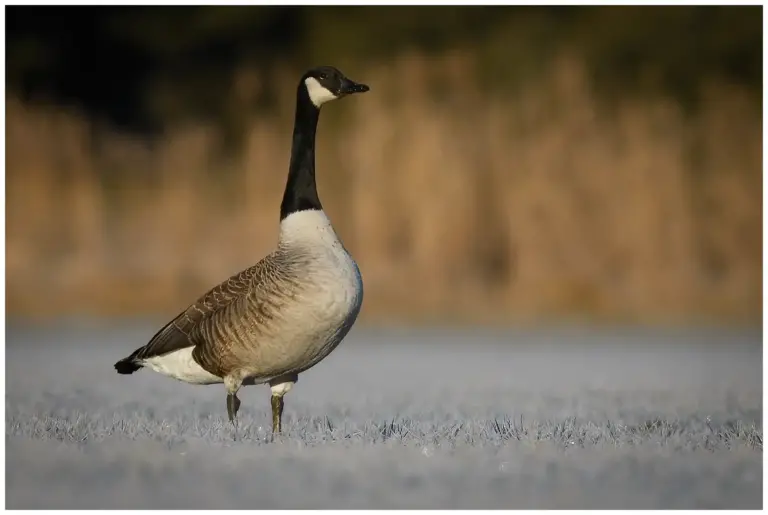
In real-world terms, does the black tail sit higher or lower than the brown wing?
lower

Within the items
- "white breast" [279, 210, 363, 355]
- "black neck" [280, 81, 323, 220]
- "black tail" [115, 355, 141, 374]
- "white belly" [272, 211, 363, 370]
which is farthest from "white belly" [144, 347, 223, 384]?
"black neck" [280, 81, 323, 220]

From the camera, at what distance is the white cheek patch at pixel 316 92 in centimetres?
573

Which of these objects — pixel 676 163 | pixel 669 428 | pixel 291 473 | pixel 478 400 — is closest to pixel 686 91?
pixel 676 163

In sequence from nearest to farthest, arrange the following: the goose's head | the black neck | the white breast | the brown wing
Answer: the white breast
the brown wing
the black neck
the goose's head

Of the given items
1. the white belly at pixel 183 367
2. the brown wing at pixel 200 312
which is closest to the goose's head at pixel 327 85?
the brown wing at pixel 200 312

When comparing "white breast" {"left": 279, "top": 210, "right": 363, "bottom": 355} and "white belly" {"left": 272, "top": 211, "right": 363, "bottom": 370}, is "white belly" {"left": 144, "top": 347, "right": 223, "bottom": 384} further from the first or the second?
"white breast" {"left": 279, "top": 210, "right": 363, "bottom": 355}

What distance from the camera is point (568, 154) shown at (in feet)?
36.3

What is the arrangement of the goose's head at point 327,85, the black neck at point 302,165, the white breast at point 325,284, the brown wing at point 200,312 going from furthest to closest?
the goose's head at point 327,85, the black neck at point 302,165, the brown wing at point 200,312, the white breast at point 325,284

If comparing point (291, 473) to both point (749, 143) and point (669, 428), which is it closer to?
point (669, 428)

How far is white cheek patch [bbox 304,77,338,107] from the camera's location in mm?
5734

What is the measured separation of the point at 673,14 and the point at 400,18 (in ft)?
10.0

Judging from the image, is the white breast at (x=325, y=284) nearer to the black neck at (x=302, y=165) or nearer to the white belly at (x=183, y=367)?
the black neck at (x=302, y=165)

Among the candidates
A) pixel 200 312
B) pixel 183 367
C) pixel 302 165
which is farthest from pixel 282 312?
pixel 302 165

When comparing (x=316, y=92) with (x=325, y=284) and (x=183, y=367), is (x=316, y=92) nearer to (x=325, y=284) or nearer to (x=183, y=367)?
(x=325, y=284)
